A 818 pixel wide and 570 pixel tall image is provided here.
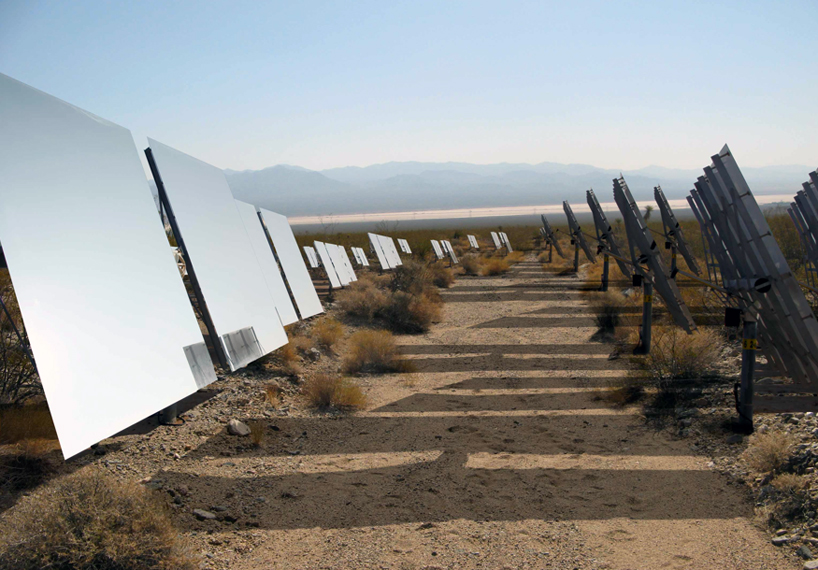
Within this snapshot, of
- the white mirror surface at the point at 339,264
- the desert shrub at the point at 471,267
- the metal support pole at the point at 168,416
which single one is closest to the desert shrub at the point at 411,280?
the white mirror surface at the point at 339,264

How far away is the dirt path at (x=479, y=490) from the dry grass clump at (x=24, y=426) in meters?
1.25

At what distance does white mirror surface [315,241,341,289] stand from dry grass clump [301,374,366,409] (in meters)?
9.10

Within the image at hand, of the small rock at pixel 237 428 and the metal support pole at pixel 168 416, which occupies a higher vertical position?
the metal support pole at pixel 168 416

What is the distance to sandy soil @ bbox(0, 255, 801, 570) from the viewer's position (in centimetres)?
432

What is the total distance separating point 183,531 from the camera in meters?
4.43

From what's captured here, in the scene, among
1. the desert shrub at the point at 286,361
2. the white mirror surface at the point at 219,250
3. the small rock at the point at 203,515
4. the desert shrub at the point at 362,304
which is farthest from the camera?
the desert shrub at the point at 362,304

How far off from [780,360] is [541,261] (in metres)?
28.9

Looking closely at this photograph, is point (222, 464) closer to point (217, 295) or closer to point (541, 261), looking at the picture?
point (217, 295)

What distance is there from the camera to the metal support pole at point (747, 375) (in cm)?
612

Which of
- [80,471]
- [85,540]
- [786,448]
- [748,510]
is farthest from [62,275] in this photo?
[786,448]

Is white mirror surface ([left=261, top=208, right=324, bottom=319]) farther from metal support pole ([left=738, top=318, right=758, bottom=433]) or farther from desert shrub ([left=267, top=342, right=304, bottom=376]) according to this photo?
metal support pole ([left=738, top=318, right=758, bottom=433])

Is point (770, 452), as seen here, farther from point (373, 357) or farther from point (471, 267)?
point (471, 267)

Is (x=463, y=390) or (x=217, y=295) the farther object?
(x=463, y=390)

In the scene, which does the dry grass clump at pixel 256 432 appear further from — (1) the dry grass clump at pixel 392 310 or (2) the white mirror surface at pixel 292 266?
(1) the dry grass clump at pixel 392 310
